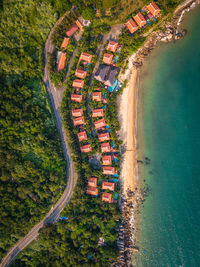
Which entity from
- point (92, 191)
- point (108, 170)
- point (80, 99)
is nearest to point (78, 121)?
point (80, 99)

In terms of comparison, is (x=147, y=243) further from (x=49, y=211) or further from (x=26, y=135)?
(x=26, y=135)

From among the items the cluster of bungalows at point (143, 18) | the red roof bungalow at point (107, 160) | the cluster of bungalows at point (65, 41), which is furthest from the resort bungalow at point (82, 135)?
the cluster of bungalows at point (143, 18)

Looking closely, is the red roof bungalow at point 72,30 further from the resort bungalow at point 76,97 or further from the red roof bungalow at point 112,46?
the resort bungalow at point 76,97

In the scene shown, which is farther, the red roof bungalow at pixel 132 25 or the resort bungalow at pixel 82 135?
the resort bungalow at pixel 82 135

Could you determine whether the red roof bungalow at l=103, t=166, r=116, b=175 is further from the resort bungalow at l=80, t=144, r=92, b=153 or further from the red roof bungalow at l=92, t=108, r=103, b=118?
the red roof bungalow at l=92, t=108, r=103, b=118

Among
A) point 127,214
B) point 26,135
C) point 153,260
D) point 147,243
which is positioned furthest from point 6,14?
point 153,260

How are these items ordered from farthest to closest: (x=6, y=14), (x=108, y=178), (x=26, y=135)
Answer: (x=108, y=178) < (x=26, y=135) < (x=6, y=14)

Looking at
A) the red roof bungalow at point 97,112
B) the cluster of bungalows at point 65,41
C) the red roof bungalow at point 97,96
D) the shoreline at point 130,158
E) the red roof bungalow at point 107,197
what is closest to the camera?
the cluster of bungalows at point 65,41
